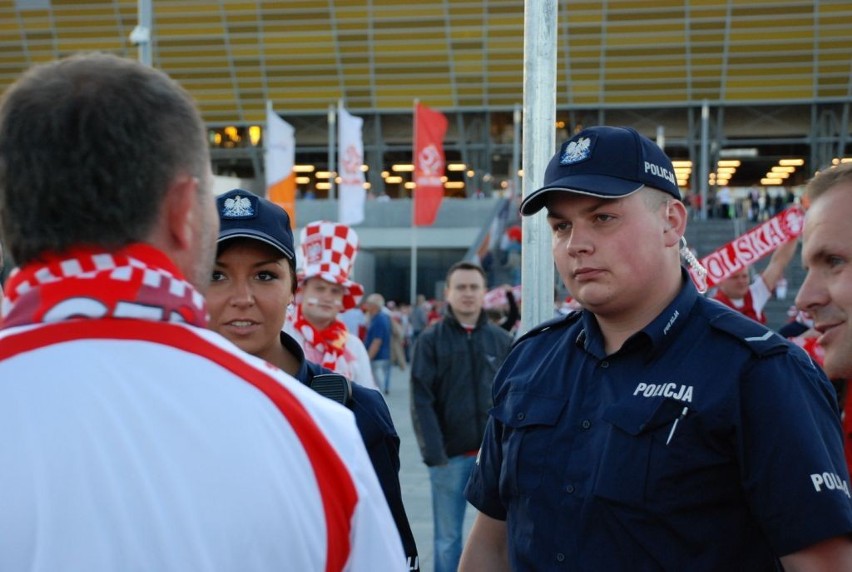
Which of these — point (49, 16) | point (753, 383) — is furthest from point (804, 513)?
point (49, 16)

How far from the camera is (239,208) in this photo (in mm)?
3174

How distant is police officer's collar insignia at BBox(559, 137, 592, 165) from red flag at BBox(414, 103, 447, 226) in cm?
2014

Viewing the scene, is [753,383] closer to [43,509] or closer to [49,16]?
[43,509]

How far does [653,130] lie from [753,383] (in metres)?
38.7

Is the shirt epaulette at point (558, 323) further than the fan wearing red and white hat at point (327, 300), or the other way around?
the fan wearing red and white hat at point (327, 300)

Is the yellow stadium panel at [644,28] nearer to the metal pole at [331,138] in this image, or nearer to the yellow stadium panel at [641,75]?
the yellow stadium panel at [641,75]

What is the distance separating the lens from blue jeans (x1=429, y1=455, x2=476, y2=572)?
628cm

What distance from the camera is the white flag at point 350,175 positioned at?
74.5ft

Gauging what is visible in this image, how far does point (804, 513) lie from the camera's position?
2125 mm

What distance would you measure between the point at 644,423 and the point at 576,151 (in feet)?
2.32

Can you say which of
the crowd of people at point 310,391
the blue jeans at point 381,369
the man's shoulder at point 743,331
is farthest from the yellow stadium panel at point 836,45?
the man's shoulder at point 743,331

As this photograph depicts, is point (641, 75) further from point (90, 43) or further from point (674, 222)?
point (674, 222)

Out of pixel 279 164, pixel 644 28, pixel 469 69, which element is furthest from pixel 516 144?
pixel 279 164

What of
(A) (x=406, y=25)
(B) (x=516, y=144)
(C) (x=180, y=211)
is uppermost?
(A) (x=406, y=25)
